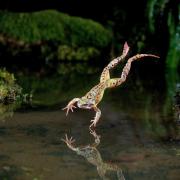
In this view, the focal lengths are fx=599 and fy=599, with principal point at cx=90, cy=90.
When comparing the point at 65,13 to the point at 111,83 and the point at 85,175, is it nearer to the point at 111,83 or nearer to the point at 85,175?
the point at 111,83

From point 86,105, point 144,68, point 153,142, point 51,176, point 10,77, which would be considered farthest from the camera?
point 144,68

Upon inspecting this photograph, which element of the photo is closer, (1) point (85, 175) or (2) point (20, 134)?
(1) point (85, 175)

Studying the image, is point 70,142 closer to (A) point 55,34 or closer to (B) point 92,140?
(B) point 92,140

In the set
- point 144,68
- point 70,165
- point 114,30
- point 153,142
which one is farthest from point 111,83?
point 114,30

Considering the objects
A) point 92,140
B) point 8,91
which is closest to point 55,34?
point 8,91

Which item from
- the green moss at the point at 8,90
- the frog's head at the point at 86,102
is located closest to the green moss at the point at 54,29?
the green moss at the point at 8,90
